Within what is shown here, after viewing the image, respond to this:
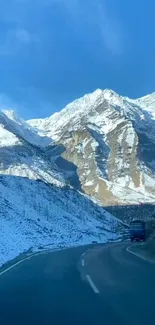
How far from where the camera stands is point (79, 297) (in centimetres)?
1543

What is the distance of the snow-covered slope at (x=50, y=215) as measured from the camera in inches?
2936

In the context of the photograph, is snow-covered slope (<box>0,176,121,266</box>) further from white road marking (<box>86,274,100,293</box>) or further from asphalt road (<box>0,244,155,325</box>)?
white road marking (<box>86,274,100,293</box>)

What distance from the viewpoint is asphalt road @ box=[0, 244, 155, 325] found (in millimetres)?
11938

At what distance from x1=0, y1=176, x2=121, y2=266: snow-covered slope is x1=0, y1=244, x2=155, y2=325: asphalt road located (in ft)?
127

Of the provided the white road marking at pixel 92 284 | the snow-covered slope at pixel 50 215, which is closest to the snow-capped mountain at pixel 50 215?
the snow-covered slope at pixel 50 215

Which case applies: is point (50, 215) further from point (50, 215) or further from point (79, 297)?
point (79, 297)

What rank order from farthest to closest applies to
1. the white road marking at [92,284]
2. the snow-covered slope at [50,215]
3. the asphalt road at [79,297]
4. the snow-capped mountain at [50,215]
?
the snow-capped mountain at [50,215]
the snow-covered slope at [50,215]
the white road marking at [92,284]
the asphalt road at [79,297]

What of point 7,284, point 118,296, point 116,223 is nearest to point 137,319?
point 118,296

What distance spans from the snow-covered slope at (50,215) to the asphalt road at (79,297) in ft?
127

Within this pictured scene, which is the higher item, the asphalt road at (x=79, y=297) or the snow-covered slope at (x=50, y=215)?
the snow-covered slope at (x=50, y=215)

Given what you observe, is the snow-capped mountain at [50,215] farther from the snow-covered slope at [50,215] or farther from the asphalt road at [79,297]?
the asphalt road at [79,297]

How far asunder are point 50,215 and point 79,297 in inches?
3353

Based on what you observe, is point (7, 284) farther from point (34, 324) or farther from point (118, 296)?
point (34, 324)

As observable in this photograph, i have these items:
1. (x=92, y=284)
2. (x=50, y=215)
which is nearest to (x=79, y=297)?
(x=92, y=284)
